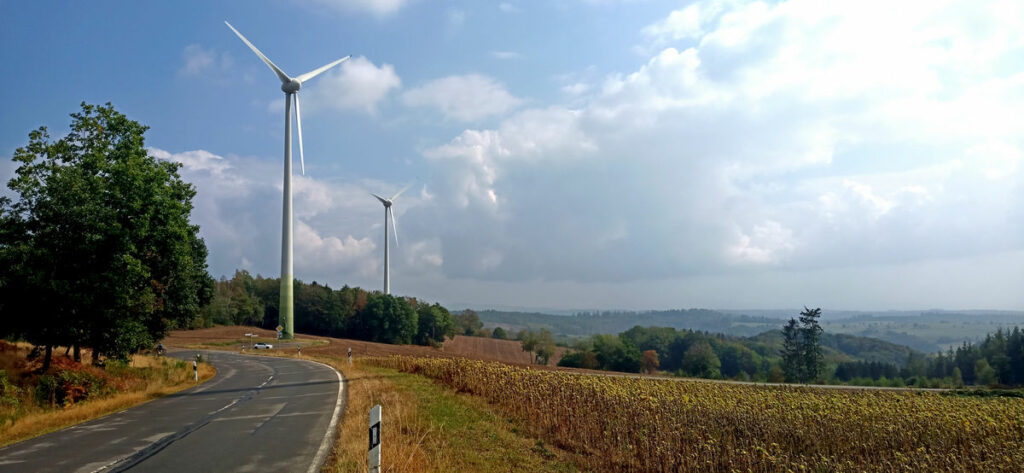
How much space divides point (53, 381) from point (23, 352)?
6.99 m

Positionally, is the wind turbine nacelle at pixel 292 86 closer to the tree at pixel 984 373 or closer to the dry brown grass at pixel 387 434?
the dry brown grass at pixel 387 434

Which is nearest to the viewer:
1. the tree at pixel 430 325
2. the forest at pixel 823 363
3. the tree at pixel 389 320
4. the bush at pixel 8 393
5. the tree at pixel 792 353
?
the bush at pixel 8 393

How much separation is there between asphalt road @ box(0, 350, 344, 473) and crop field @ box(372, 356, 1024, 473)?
5738mm

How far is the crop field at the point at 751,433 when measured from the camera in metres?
12.6

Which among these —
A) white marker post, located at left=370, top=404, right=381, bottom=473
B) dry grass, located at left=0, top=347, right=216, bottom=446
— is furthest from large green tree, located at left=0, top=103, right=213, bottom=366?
white marker post, located at left=370, top=404, right=381, bottom=473

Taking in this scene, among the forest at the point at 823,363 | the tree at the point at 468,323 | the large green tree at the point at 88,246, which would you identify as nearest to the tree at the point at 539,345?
the forest at the point at 823,363

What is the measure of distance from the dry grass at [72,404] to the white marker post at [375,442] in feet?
36.4

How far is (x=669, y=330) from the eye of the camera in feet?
532

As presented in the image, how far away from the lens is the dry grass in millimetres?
16047

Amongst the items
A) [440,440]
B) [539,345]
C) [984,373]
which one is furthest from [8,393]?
[984,373]

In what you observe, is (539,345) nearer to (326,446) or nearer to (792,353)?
(792,353)

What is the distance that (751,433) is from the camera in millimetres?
15328

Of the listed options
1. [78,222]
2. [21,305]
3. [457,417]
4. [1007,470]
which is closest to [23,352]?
[21,305]

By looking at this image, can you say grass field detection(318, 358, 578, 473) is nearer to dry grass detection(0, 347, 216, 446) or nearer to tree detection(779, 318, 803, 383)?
dry grass detection(0, 347, 216, 446)
